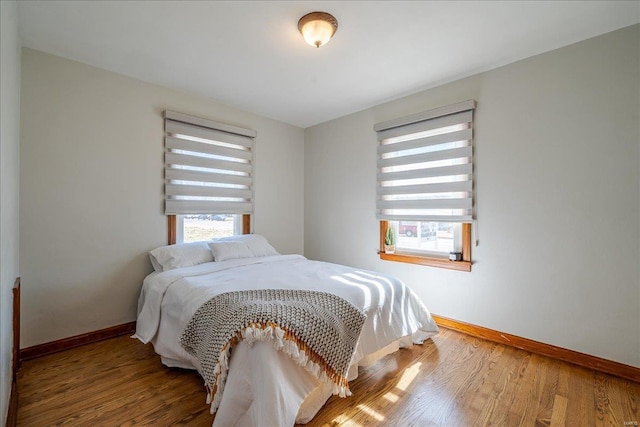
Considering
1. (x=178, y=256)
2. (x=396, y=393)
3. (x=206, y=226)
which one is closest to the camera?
(x=396, y=393)

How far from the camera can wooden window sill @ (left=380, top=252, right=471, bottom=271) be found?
9.17 ft

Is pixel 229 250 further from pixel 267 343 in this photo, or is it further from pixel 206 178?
pixel 267 343

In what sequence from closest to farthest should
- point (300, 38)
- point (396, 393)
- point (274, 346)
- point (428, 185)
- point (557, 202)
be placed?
point (274, 346)
point (396, 393)
point (300, 38)
point (557, 202)
point (428, 185)

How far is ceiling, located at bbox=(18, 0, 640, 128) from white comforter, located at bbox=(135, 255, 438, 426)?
1.84 meters

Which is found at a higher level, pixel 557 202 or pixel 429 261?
pixel 557 202

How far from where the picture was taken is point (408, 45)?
7.45 ft

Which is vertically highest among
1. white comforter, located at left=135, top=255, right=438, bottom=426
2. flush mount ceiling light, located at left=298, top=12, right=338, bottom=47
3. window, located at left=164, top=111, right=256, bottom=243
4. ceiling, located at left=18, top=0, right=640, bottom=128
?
ceiling, located at left=18, top=0, right=640, bottom=128

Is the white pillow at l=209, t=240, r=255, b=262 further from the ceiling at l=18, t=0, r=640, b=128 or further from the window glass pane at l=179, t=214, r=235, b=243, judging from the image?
the ceiling at l=18, t=0, r=640, b=128

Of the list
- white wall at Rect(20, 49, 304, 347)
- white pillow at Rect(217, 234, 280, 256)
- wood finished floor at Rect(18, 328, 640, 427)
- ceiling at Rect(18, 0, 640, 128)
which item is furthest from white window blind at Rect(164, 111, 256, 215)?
wood finished floor at Rect(18, 328, 640, 427)

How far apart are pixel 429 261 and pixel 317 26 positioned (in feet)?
7.75

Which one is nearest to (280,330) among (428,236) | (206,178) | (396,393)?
(396,393)

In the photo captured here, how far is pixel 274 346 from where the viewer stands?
1.44m

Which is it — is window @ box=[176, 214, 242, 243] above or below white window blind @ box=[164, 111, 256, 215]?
below

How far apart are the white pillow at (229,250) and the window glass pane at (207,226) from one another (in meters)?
0.37
